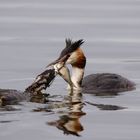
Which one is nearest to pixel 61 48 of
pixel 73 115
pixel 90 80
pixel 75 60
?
pixel 75 60

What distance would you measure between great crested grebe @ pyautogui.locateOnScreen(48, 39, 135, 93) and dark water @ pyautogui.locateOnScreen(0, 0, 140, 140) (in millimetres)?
198

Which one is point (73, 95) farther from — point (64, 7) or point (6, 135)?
point (64, 7)

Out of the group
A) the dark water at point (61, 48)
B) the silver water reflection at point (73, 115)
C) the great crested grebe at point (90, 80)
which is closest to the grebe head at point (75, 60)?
the great crested grebe at point (90, 80)

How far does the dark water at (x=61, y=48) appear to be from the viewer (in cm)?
1052

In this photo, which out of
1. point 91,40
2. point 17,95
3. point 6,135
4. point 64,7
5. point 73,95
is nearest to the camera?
point 6,135

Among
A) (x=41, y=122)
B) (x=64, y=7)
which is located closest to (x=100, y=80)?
(x=41, y=122)

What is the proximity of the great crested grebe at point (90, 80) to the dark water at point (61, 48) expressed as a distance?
20 cm

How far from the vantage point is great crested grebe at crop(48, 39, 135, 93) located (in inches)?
530

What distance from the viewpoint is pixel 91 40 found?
16984 millimetres

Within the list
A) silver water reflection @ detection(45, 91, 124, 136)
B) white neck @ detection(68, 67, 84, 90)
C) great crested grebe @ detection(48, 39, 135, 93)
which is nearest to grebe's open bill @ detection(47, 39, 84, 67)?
great crested grebe @ detection(48, 39, 135, 93)

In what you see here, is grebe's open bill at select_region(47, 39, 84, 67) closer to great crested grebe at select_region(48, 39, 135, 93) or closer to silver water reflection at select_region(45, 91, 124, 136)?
great crested grebe at select_region(48, 39, 135, 93)

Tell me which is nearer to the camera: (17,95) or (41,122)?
(41,122)

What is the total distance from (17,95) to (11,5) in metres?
8.62

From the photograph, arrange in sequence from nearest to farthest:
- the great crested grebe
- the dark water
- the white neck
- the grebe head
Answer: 1. the dark water
2. the great crested grebe
3. the grebe head
4. the white neck
